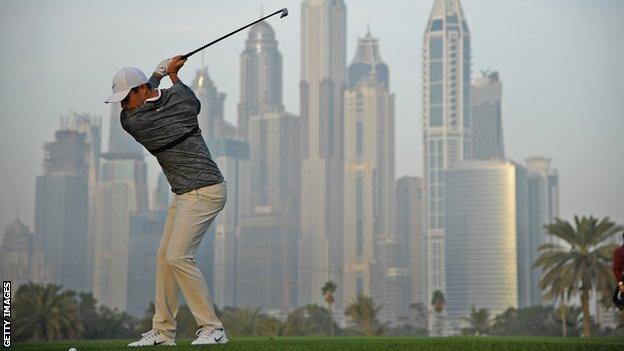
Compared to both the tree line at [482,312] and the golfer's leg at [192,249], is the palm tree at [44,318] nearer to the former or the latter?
the tree line at [482,312]

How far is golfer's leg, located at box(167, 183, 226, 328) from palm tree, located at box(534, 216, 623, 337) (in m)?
52.5

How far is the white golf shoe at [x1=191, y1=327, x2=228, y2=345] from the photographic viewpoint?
10562mm

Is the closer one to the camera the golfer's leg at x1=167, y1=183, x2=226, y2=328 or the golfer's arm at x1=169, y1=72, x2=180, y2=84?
the golfer's leg at x1=167, y1=183, x2=226, y2=328

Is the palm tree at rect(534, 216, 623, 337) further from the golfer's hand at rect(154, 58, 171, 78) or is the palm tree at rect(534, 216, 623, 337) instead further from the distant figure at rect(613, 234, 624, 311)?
the golfer's hand at rect(154, 58, 171, 78)

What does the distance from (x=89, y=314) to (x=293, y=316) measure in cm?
2760

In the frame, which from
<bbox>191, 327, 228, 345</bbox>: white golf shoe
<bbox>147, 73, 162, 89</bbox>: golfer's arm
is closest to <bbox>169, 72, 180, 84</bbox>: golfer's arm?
<bbox>147, 73, 162, 89</bbox>: golfer's arm

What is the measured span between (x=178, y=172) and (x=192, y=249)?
67 centimetres

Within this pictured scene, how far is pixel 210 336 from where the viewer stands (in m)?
10.6

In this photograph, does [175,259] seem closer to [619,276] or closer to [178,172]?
[178,172]

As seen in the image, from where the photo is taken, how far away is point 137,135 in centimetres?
1100

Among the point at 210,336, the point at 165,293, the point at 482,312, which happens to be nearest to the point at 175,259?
the point at 165,293

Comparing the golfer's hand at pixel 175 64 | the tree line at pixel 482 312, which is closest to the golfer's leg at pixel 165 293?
the golfer's hand at pixel 175 64

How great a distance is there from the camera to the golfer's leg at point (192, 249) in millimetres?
10781

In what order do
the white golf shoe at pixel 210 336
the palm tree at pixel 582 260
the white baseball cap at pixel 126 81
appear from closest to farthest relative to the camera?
the white golf shoe at pixel 210 336 < the white baseball cap at pixel 126 81 < the palm tree at pixel 582 260
